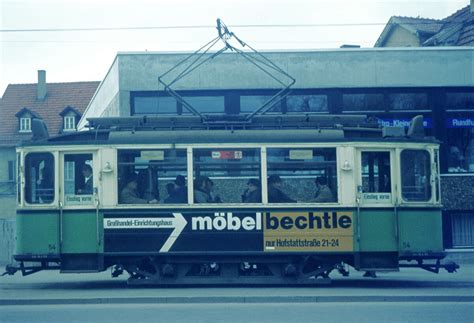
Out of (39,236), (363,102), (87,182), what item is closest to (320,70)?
(363,102)

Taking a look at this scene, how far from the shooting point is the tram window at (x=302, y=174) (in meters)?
14.8

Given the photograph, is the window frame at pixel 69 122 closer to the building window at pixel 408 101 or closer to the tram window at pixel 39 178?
the building window at pixel 408 101

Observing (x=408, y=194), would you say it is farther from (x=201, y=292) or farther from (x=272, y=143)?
(x=201, y=292)

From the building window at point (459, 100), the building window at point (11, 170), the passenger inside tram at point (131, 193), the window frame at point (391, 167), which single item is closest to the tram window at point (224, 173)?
the passenger inside tram at point (131, 193)

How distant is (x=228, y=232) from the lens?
14.7 meters

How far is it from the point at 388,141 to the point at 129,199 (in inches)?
186

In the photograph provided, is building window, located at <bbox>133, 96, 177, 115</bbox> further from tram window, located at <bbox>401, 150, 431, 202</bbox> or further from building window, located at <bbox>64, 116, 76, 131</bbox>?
building window, located at <bbox>64, 116, 76, 131</bbox>

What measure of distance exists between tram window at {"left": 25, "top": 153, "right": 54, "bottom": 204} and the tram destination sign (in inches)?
45.1

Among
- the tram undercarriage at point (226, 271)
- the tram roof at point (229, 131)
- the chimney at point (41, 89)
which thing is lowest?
the tram undercarriage at point (226, 271)

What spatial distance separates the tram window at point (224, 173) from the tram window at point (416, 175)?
104 inches

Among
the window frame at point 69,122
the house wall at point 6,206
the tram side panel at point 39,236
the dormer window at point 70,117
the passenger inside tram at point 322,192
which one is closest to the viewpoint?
the tram side panel at point 39,236

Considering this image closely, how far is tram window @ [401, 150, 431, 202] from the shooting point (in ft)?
49.1

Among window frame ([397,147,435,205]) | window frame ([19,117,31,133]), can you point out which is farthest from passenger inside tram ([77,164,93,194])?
window frame ([19,117,31,133])

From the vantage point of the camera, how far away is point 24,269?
1477 cm
